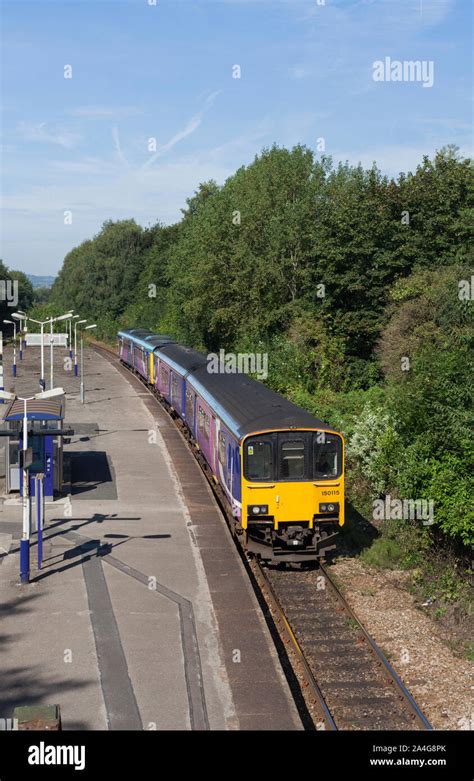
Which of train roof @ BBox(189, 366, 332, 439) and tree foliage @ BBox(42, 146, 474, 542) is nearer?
train roof @ BBox(189, 366, 332, 439)

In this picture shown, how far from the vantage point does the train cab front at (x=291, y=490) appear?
1572 cm

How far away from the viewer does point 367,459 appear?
68.8 feet

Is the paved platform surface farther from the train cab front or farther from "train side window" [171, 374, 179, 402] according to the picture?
"train side window" [171, 374, 179, 402]

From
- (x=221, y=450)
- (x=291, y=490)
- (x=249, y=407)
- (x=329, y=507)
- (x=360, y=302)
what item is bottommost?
(x=329, y=507)

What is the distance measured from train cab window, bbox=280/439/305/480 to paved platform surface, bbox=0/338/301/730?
213 cm

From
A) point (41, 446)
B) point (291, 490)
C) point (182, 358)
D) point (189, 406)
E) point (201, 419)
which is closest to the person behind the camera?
point (291, 490)

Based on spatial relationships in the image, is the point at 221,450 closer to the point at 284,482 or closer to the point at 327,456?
the point at 284,482

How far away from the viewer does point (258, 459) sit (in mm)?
15758

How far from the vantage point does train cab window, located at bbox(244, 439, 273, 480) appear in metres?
15.7

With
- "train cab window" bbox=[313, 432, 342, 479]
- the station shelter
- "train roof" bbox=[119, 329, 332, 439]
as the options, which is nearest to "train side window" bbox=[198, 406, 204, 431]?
"train roof" bbox=[119, 329, 332, 439]

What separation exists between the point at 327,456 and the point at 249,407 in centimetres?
267

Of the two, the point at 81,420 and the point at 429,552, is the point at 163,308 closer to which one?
the point at 81,420

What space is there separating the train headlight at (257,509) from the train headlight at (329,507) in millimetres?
1140

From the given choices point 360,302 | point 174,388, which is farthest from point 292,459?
point 360,302
